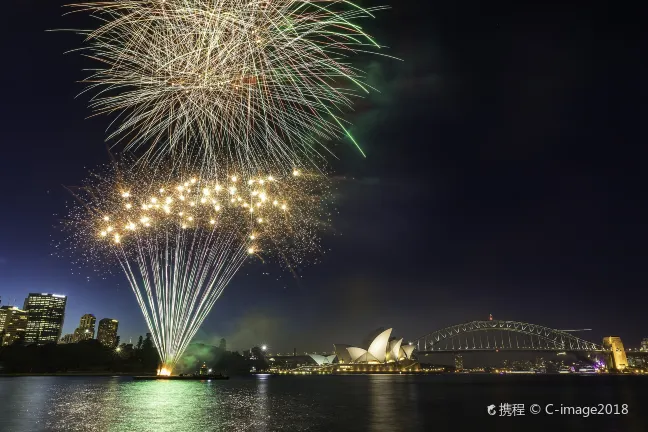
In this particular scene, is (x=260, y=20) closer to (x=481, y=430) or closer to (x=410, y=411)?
(x=481, y=430)

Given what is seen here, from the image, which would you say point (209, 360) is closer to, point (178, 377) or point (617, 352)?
point (178, 377)

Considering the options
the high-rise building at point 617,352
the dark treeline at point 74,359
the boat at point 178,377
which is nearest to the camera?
the boat at point 178,377

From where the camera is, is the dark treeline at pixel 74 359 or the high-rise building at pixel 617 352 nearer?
the dark treeline at pixel 74 359

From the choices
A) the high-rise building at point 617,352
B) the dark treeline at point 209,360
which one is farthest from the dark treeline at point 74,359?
the high-rise building at point 617,352

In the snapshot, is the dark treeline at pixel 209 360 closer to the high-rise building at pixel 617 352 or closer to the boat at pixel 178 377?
the boat at pixel 178 377

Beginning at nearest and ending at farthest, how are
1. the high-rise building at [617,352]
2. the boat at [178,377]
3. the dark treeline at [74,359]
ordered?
the boat at [178,377]
the dark treeline at [74,359]
the high-rise building at [617,352]

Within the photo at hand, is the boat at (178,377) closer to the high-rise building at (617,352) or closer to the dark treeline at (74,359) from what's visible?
the dark treeline at (74,359)

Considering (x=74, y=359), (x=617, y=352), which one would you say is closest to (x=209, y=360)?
(x=74, y=359)

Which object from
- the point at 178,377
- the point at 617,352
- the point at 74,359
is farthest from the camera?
the point at 617,352

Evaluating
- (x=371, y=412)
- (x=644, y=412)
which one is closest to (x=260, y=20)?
(x=371, y=412)

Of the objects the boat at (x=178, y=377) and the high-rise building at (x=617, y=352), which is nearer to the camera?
the boat at (x=178, y=377)

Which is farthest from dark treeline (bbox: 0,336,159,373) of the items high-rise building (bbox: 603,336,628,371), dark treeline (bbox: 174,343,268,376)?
high-rise building (bbox: 603,336,628,371)
